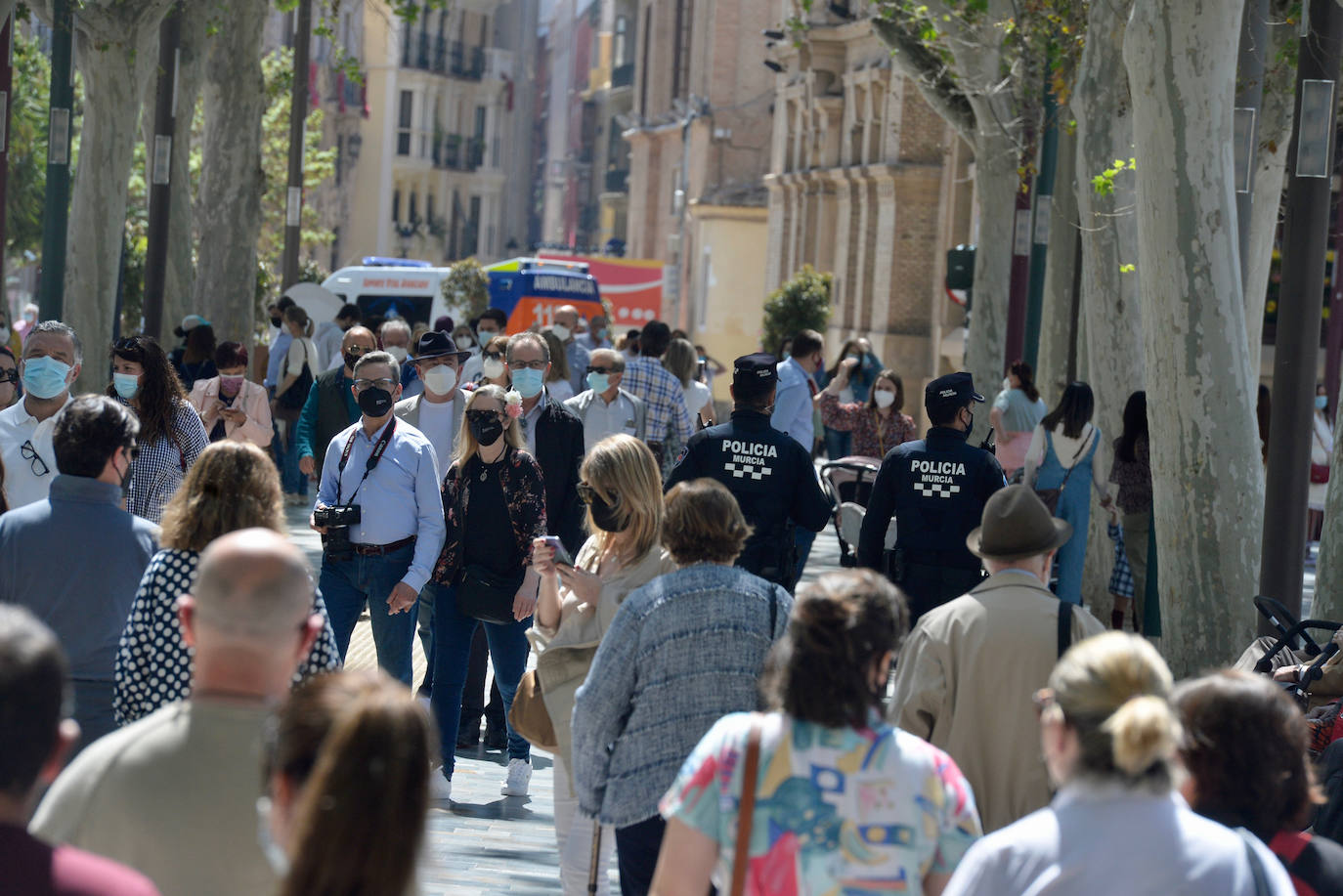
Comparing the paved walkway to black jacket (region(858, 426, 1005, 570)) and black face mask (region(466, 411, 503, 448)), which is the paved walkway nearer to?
black face mask (region(466, 411, 503, 448))

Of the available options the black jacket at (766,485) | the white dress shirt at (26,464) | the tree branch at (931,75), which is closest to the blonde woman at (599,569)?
the black jacket at (766,485)

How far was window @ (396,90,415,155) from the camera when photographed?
73062 millimetres

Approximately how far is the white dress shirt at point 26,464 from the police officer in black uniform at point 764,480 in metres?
2.69

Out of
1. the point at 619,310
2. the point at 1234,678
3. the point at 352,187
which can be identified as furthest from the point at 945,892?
the point at 352,187

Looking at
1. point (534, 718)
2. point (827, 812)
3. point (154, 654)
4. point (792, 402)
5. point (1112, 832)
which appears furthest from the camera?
point (792, 402)

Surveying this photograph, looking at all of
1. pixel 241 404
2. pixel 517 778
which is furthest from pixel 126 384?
pixel 241 404

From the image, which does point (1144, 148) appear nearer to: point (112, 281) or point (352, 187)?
point (112, 281)

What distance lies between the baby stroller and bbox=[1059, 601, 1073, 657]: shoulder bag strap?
6.47 metres

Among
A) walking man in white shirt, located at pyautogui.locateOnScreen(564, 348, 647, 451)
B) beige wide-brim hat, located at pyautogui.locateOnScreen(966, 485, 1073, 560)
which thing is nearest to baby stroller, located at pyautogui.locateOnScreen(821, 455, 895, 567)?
walking man in white shirt, located at pyautogui.locateOnScreen(564, 348, 647, 451)

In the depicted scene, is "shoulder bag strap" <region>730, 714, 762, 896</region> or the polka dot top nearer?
"shoulder bag strap" <region>730, 714, 762, 896</region>

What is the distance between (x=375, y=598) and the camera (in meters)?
7.95

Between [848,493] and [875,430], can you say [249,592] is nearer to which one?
[848,493]

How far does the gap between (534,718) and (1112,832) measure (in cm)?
296

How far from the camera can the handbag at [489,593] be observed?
26.0 feet
